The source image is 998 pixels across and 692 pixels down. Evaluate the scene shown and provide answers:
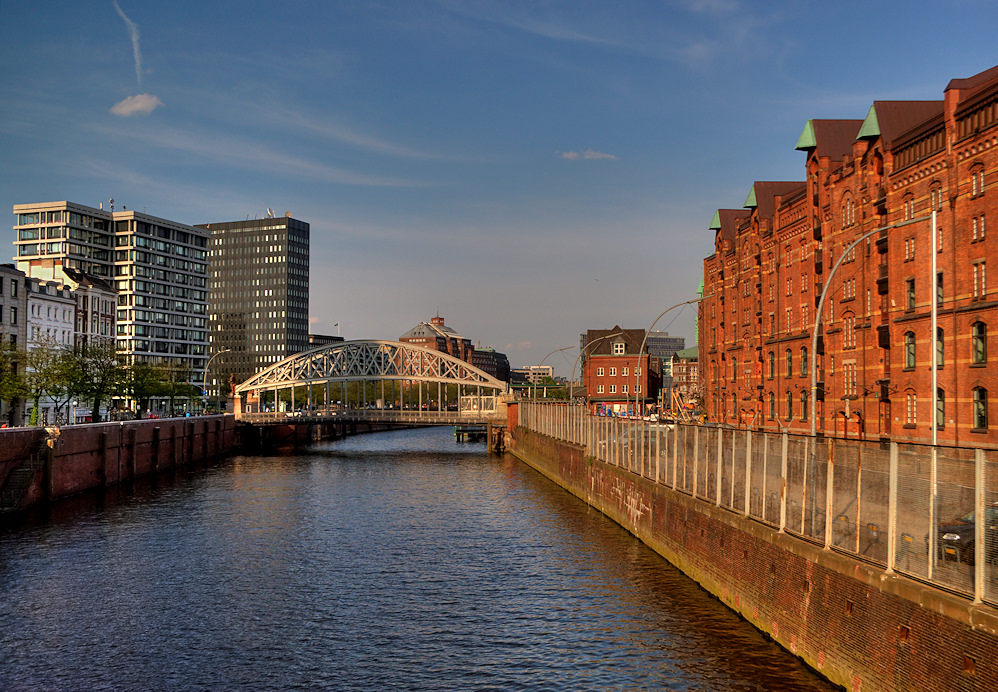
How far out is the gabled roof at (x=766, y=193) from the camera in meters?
75.9

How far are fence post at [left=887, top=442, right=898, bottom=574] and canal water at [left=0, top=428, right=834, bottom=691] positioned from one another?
394 cm

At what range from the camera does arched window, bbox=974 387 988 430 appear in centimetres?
4050

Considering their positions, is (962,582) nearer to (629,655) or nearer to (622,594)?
(629,655)

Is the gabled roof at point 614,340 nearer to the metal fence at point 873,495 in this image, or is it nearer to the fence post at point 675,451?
the fence post at point 675,451

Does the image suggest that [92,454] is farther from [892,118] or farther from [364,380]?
[364,380]

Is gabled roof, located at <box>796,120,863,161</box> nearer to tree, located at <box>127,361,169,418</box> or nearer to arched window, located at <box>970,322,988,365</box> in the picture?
arched window, located at <box>970,322,988,365</box>

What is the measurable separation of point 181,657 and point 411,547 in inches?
671

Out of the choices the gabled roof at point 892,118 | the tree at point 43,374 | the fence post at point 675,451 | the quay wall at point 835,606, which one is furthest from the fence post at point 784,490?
the tree at point 43,374

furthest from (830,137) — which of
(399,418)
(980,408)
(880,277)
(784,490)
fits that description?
(399,418)

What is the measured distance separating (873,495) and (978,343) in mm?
27996

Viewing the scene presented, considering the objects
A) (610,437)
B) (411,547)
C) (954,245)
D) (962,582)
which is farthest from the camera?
(610,437)

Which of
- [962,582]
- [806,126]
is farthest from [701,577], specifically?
[806,126]

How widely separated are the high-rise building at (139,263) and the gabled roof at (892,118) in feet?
431

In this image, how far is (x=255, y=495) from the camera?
60.6m
